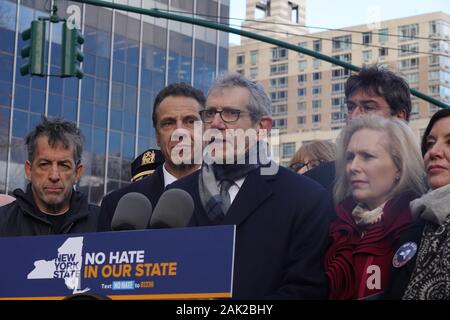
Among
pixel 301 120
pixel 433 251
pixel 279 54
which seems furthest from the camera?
pixel 279 54

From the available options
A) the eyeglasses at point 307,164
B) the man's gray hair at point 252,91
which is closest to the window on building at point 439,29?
the eyeglasses at point 307,164

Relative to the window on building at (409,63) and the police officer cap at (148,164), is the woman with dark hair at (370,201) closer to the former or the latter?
the police officer cap at (148,164)

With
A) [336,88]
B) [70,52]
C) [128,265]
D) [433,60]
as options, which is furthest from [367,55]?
[128,265]

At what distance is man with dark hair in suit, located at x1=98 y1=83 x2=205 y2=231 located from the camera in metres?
5.26

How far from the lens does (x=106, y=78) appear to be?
39.0 m

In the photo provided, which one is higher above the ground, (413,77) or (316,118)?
(413,77)

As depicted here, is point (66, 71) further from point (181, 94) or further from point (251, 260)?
point (251, 260)

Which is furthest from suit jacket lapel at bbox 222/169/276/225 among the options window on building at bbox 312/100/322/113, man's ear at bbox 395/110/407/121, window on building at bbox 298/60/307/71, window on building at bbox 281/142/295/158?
window on building at bbox 298/60/307/71

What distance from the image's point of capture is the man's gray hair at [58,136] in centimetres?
526

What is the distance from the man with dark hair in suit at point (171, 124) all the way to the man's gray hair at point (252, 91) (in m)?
0.56

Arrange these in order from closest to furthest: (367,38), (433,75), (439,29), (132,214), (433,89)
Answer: (132,214) → (439,29) → (433,89) → (433,75) → (367,38)

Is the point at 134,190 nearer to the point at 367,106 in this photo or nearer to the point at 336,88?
the point at 367,106

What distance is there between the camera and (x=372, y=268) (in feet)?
14.0

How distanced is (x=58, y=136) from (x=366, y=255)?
182 cm
